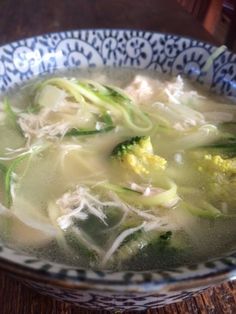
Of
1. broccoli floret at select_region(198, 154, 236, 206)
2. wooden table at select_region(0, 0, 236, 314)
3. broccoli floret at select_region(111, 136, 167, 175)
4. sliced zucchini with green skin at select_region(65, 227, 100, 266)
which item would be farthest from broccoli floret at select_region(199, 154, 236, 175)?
wooden table at select_region(0, 0, 236, 314)

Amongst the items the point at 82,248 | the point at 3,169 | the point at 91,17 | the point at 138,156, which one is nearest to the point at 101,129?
the point at 138,156

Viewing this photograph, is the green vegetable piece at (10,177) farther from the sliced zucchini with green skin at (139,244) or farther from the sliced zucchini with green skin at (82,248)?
the sliced zucchini with green skin at (139,244)

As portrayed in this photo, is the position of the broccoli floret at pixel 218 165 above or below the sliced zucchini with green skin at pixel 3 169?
above

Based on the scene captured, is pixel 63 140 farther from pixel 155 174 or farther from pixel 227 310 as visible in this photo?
pixel 227 310

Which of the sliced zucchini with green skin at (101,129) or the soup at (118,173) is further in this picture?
the sliced zucchini with green skin at (101,129)

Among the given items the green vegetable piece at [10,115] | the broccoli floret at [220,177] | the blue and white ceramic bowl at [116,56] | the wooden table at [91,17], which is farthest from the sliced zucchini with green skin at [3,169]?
the wooden table at [91,17]

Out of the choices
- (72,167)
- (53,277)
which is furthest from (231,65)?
(53,277)

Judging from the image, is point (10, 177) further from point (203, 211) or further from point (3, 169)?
point (203, 211)
